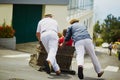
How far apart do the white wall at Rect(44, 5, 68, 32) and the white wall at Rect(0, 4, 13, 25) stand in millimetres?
3197

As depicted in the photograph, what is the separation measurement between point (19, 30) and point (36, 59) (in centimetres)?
1177

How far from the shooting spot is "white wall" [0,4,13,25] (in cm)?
2175

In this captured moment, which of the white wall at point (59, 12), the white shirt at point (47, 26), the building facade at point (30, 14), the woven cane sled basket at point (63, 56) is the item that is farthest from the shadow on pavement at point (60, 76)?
the white wall at point (59, 12)

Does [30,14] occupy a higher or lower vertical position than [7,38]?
higher

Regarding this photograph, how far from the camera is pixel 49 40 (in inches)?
446

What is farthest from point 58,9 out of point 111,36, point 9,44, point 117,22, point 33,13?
point 117,22

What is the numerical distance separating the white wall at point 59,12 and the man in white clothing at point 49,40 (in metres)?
13.1

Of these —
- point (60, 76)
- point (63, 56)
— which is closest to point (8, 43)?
point (63, 56)

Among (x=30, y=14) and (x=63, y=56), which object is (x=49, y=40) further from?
(x=30, y=14)

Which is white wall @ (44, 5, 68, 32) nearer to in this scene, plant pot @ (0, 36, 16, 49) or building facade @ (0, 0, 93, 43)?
building facade @ (0, 0, 93, 43)

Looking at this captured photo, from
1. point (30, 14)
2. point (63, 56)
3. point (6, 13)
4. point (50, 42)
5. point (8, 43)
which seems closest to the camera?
point (50, 42)

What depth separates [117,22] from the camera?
290ft

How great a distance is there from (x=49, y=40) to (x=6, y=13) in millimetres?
10978

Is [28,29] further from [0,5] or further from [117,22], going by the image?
[117,22]
